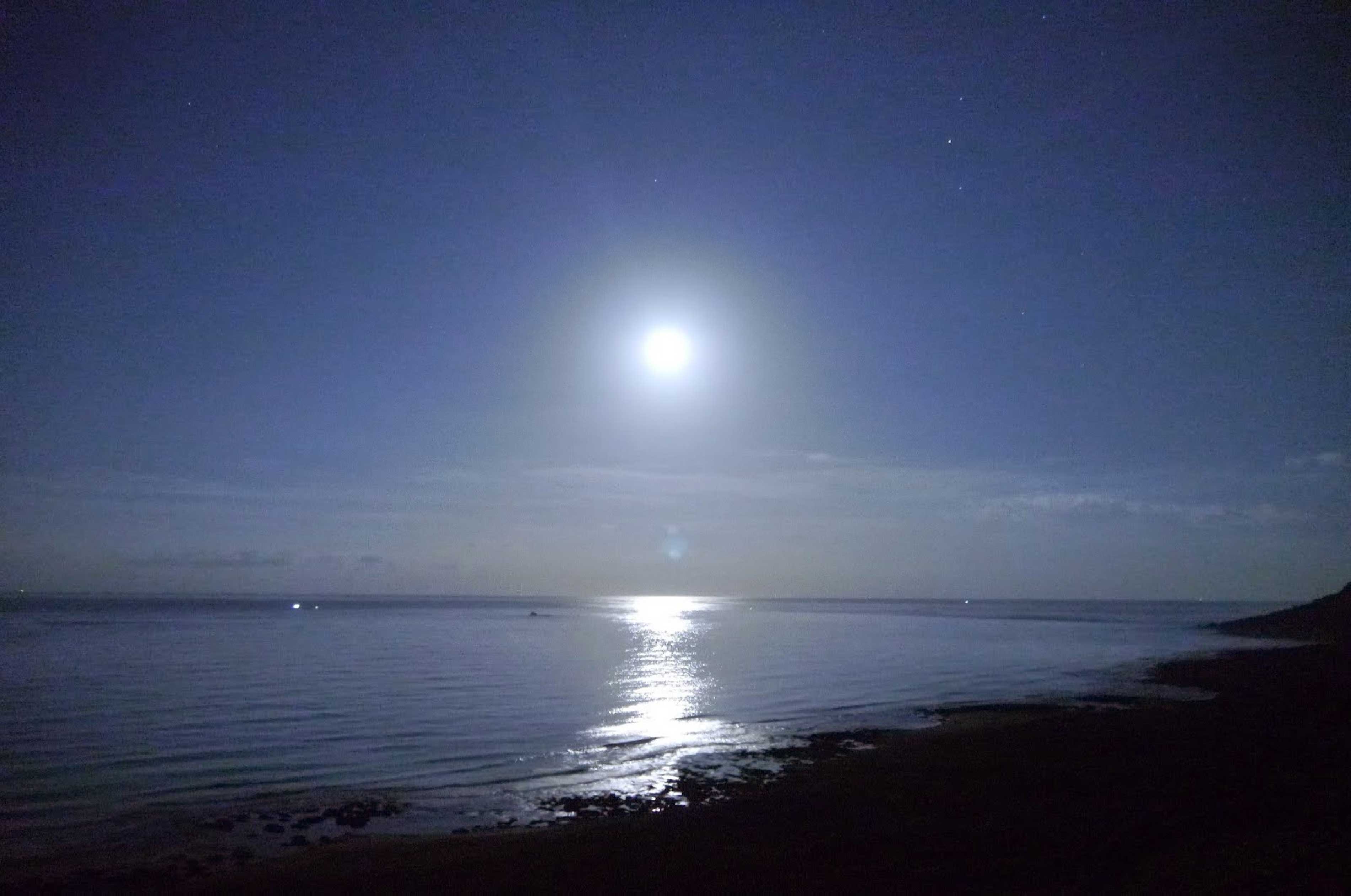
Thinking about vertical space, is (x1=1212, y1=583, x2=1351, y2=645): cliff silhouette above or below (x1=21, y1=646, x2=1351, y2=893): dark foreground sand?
above

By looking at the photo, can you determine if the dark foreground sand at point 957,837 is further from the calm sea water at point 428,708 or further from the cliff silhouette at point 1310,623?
the cliff silhouette at point 1310,623

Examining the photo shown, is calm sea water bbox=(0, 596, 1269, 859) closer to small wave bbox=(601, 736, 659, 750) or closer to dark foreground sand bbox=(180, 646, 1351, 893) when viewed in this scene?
small wave bbox=(601, 736, 659, 750)

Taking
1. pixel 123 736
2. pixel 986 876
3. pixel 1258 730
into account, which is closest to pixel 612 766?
pixel 986 876

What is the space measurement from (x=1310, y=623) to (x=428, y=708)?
92072 millimetres

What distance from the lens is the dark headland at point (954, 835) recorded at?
1286 centimetres

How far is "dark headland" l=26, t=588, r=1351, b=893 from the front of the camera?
42.2 ft

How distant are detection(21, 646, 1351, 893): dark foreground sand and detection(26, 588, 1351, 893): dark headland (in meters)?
0.05

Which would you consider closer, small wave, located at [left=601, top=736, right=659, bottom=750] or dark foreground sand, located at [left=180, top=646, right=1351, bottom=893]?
dark foreground sand, located at [left=180, top=646, right=1351, bottom=893]

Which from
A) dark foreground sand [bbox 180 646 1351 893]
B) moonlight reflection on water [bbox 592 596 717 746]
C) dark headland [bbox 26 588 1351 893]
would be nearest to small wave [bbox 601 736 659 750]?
moonlight reflection on water [bbox 592 596 717 746]

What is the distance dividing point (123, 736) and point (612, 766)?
55.9 feet

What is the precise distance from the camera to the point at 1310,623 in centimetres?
8688

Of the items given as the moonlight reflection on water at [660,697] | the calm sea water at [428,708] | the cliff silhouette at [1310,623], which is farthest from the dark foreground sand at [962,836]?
the cliff silhouette at [1310,623]

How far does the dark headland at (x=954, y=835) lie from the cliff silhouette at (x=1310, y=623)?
66.1 m

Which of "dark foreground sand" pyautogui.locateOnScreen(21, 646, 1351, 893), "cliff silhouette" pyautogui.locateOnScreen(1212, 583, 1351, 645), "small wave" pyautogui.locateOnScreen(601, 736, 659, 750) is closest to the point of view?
"dark foreground sand" pyautogui.locateOnScreen(21, 646, 1351, 893)
